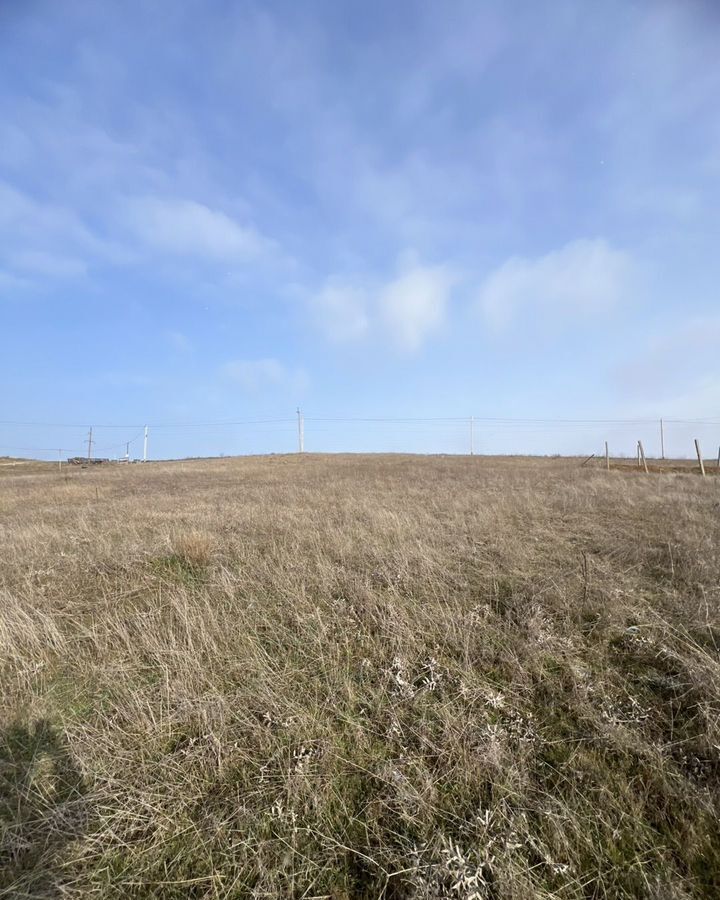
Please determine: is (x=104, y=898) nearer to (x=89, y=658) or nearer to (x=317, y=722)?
(x=317, y=722)

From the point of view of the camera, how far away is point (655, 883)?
5.76ft

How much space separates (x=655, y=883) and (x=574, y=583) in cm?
311

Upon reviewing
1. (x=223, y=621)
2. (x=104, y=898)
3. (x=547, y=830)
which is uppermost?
(x=223, y=621)

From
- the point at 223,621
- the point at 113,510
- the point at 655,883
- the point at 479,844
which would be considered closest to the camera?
the point at 655,883

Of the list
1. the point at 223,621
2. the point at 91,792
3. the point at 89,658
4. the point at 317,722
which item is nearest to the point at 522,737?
the point at 317,722

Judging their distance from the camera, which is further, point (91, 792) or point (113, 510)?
point (113, 510)

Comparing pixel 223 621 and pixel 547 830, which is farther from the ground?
pixel 223 621

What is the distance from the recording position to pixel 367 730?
2.64 meters

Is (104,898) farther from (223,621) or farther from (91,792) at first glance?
(223,621)

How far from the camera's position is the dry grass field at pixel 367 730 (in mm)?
1883

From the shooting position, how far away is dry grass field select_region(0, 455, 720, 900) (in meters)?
1.88

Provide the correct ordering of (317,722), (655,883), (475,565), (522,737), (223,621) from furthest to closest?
(475,565) < (223,621) < (317,722) < (522,737) < (655,883)

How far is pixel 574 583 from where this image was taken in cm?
460

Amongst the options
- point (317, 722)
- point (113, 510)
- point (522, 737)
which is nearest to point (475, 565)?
point (522, 737)
